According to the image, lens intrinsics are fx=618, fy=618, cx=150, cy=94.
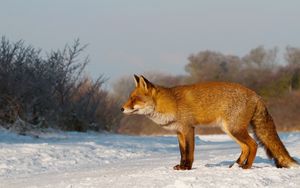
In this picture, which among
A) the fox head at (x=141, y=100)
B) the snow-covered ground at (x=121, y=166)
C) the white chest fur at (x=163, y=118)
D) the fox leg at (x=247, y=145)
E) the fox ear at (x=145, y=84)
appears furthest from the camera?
the fox ear at (x=145, y=84)

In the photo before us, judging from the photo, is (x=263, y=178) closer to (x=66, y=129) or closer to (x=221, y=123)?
(x=221, y=123)

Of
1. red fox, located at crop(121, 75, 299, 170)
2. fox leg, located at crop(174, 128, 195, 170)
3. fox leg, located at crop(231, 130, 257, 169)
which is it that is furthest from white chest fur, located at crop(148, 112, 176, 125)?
fox leg, located at crop(231, 130, 257, 169)

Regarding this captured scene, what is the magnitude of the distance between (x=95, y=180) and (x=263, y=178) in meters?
2.36

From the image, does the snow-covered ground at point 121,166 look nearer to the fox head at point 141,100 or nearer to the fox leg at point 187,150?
the fox leg at point 187,150

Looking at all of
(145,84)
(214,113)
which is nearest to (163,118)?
(145,84)

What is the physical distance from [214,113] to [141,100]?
1.18 metres

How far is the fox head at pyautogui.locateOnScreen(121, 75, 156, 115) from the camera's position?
967cm

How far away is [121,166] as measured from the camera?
1248 centimetres

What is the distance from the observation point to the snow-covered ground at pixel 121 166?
26.3 ft

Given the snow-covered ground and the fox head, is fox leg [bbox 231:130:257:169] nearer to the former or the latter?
the snow-covered ground

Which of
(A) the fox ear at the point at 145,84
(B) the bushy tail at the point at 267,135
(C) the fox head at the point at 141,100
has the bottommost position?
(B) the bushy tail at the point at 267,135

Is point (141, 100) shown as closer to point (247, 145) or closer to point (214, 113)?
point (214, 113)

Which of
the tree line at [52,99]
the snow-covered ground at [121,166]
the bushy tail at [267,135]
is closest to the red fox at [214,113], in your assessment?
the bushy tail at [267,135]

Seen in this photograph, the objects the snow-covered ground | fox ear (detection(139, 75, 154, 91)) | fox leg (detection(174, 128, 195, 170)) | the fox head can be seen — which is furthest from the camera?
fox ear (detection(139, 75, 154, 91))
